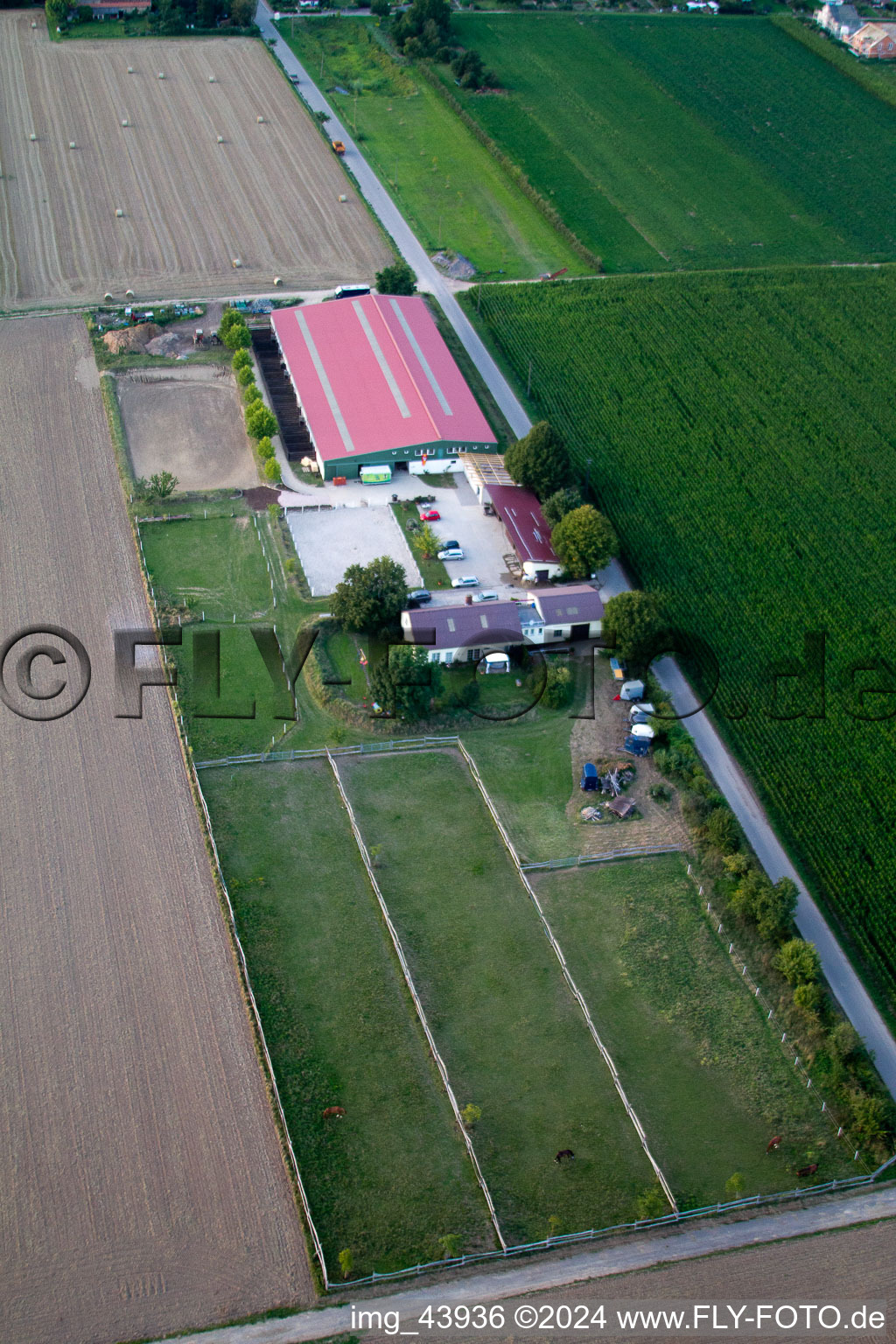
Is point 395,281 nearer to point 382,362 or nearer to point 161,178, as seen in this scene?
point 382,362

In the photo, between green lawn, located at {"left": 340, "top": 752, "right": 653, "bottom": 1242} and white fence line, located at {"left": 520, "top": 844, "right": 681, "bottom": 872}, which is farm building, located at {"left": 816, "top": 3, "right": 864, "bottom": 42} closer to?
green lawn, located at {"left": 340, "top": 752, "right": 653, "bottom": 1242}

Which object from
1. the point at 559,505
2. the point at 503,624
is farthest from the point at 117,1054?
the point at 559,505

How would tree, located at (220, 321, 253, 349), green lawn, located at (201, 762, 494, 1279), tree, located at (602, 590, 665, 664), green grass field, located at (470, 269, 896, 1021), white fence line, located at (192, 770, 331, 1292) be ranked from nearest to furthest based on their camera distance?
white fence line, located at (192, 770, 331, 1292) < green lawn, located at (201, 762, 494, 1279) < green grass field, located at (470, 269, 896, 1021) < tree, located at (602, 590, 665, 664) < tree, located at (220, 321, 253, 349)

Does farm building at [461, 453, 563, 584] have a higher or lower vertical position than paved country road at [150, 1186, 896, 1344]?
higher

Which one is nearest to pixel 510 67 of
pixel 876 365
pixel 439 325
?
pixel 439 325

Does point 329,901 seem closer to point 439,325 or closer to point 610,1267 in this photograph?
point 610,1267

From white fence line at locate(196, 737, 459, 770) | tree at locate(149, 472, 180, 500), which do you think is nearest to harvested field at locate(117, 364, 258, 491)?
tree at locate(149, 472, 180, 500)
